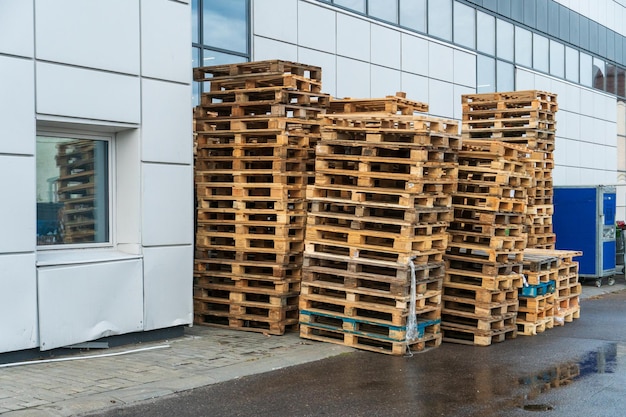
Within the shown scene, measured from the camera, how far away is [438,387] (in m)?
8.67

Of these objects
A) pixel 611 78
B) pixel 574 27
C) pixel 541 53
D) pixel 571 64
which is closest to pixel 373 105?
pixel 541 53

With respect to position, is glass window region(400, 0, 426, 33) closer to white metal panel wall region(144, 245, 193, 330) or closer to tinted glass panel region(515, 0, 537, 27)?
tinted glass panel region(515, 0, 537, 27)

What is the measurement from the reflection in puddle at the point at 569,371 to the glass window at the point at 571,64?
20750 mm

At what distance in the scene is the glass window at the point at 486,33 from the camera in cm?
2373

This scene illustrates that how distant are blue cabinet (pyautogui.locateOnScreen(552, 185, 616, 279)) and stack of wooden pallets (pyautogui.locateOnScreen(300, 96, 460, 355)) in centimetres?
974

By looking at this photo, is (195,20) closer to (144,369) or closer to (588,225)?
(144,369)

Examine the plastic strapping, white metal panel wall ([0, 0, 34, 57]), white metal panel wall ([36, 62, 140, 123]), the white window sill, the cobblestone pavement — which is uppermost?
white metal panel wall ([0, 0, 34, 57])

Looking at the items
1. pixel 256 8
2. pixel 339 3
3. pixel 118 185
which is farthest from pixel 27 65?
pixel 339 3

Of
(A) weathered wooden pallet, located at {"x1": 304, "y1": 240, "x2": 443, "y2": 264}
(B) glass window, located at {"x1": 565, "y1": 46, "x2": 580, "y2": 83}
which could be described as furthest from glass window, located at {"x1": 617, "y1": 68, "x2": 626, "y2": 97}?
(A) weathered wooden pallet, located at {"x1": 304, "y1": 240, "x2": 443, "y2": 264}

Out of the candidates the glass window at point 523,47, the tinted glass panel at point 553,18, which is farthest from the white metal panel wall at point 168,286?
the tinted glass panel at point 553,18

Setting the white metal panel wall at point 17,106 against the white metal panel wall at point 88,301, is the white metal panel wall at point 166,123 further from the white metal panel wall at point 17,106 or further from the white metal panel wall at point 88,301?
the white metal panel wall at point 17,106

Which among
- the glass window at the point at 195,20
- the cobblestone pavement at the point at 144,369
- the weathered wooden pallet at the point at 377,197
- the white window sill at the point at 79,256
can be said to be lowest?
the cobblestone pavement at the point at 144,369

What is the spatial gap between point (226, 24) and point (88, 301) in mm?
7346

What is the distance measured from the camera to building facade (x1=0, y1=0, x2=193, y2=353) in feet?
30.2
